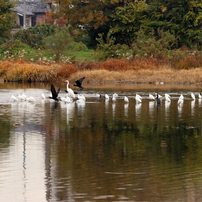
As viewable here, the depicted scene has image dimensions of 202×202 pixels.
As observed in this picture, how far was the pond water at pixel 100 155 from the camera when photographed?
9.44 meters

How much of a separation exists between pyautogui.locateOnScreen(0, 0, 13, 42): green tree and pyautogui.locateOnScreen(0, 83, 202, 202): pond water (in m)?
44.8

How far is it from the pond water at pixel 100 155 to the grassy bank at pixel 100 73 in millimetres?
21179

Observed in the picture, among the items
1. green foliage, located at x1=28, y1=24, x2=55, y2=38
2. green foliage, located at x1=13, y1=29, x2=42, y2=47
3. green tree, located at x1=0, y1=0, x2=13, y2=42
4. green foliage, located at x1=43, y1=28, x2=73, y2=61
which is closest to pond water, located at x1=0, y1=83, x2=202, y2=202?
green foliage, located at x1=43, y1=28, x2=73, y2=61

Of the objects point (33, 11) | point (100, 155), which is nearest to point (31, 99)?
point (100, 155)

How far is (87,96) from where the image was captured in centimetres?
3041

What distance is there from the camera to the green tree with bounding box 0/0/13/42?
6638 cm

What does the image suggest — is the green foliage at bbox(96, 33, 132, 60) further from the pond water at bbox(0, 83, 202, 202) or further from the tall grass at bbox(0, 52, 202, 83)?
the pond water at bbox(0, 83, 202, 202)

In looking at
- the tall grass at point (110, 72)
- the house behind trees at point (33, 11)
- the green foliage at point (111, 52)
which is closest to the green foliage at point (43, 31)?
the green foliage at point (111, 52)

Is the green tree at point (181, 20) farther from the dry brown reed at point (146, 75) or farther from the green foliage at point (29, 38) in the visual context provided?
the dry brown reed at point (146, 75)

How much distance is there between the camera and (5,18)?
217 feet

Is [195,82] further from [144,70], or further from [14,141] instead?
[14,141]

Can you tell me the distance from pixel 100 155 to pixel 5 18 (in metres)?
55.4

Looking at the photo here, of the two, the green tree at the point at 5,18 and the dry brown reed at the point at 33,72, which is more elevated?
the green tree at the point at 5,18

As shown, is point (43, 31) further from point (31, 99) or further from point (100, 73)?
point (31, 99)
